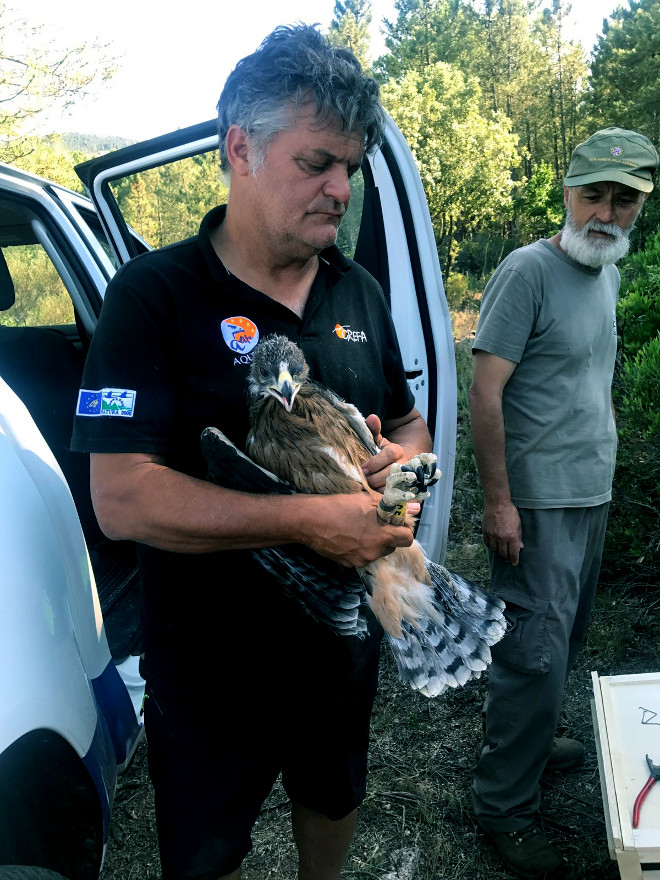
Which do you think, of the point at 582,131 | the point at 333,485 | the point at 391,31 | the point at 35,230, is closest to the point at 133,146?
the point at 35,230

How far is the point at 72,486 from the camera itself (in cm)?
391

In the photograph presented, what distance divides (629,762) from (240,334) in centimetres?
180

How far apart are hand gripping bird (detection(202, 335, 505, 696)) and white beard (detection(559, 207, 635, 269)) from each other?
1.49 metres

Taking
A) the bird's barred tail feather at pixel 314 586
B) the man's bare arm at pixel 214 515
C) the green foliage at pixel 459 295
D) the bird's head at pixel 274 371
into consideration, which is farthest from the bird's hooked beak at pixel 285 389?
the green foliage at pixel 459 295

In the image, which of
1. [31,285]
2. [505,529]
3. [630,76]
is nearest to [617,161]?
[505,529]

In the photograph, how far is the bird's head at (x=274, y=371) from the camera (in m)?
1.76

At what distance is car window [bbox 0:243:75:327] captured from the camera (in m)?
4.26

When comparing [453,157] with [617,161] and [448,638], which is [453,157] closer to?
[617,161]

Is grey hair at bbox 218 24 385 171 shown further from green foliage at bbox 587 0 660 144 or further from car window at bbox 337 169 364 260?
green foliage at bbox 587 0 660 144

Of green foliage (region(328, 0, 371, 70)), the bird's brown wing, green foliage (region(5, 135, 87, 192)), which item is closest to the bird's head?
the bird's brown wing

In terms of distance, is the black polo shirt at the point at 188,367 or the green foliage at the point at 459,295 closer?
the black polo shirt at the point at 188,367

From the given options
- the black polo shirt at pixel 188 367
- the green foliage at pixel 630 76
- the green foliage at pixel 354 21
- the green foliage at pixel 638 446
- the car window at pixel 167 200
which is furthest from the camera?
the green foliage at pixel 354 21

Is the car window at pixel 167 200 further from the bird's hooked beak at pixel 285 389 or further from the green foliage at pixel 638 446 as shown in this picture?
the bird's hooked beak at pixel 285 389

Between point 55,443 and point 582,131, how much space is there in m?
50.1
